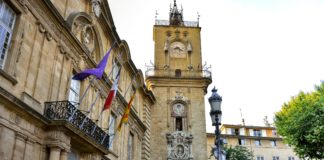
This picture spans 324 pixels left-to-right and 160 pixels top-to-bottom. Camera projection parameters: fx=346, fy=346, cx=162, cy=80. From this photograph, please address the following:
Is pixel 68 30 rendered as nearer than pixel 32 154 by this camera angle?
No

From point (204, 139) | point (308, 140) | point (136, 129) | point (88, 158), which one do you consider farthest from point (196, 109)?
point (88, 158)

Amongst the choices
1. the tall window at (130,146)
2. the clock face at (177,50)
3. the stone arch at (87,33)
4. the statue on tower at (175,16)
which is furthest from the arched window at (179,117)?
the stone arch at (87,33)

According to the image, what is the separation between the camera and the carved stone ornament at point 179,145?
27.9 metres

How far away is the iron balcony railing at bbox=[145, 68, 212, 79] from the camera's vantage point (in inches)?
1225

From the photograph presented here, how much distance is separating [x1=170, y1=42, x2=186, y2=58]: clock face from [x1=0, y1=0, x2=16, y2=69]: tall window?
22.1m

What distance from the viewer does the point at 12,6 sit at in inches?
450

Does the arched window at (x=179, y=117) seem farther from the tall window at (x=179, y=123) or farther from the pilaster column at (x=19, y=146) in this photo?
the pilaster column at (x=19, y=146)

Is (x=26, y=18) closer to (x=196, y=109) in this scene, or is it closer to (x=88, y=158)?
(x=88, y=158)

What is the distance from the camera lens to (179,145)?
28406mm

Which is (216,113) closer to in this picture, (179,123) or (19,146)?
(19,146)

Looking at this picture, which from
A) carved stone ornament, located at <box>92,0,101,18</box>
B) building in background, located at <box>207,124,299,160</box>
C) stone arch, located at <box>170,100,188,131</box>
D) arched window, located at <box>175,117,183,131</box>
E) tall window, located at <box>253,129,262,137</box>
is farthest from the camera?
tall window, located at <box>253,129,262,137</box>

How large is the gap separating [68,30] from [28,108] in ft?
15.0

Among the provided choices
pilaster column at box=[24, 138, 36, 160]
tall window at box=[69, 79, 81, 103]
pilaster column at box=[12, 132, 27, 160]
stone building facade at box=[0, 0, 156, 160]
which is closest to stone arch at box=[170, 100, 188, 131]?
stone building facade at box=[0, 0, 156, 160]

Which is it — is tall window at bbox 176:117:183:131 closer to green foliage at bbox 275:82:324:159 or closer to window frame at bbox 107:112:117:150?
green foliage at bbox 275:82:324:159
